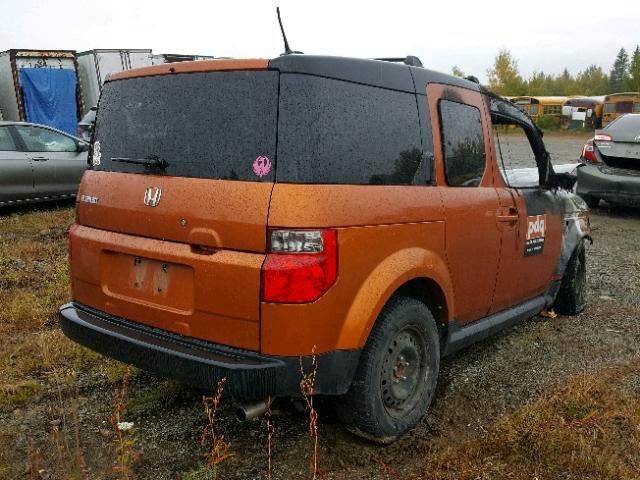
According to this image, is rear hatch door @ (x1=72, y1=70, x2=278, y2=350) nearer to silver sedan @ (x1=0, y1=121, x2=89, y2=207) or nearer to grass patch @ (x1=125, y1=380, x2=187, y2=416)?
grass patch @ (x1=125, y1=380, x2=187, y2=416)

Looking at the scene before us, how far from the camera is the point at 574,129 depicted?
42.2 metres

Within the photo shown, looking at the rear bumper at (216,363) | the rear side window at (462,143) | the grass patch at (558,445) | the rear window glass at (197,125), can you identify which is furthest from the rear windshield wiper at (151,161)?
the grass patch at (558,445)

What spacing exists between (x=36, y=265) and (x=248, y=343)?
14.8 ft

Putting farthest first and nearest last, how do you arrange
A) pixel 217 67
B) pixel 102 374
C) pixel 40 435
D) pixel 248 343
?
pixel 102 374 < pixel 40 435 < pixel 217 67 < pixel 248 343

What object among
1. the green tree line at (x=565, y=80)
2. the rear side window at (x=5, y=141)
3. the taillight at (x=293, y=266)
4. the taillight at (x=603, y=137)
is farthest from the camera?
the green tree line at (x=565, y=80)

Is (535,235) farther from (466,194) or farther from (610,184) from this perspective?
(610,184)

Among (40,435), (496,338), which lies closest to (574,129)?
(496,338)

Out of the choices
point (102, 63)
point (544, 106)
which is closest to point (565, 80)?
point (544, 106)

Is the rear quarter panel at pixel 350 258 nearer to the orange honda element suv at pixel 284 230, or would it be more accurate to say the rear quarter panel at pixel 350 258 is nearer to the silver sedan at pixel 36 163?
the orange honda element suv at pixel 284 230

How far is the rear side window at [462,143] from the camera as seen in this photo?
10.5 ft

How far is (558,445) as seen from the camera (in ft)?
9.04

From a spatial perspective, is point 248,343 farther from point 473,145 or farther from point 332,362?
point 473,145

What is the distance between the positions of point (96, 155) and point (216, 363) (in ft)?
4.58

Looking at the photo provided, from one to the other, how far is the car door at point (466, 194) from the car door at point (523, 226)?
15 cm
